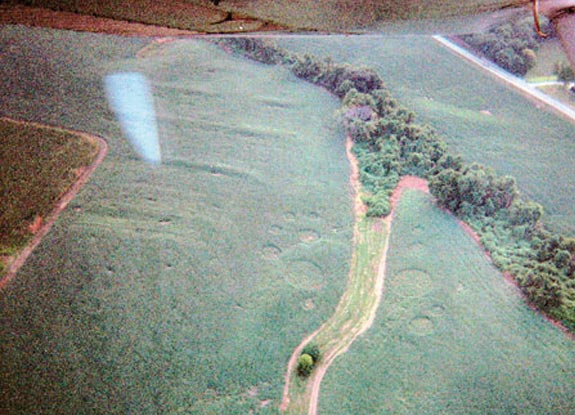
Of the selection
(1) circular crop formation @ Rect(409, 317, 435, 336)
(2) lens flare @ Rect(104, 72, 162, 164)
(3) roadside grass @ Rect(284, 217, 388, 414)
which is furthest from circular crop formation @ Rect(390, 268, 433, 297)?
(2) lens flare @ Rect(104, 72, 162, 164)

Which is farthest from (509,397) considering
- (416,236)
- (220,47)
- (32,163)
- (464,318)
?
(220,47)

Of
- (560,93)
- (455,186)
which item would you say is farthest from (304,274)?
(560,93)

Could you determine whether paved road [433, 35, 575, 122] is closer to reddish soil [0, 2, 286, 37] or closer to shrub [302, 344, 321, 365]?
shrub [302, 344, 321, 365]

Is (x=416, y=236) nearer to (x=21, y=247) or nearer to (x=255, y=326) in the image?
(x=255, y=326)

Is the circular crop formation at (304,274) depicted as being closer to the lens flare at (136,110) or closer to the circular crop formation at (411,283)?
the circular crop formation at (411,283)

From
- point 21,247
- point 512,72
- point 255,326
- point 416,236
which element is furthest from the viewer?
point 512,72

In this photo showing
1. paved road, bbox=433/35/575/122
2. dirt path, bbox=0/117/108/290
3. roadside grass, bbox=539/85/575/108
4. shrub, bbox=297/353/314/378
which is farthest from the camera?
roadside grass, bbox=539/85/575/108
